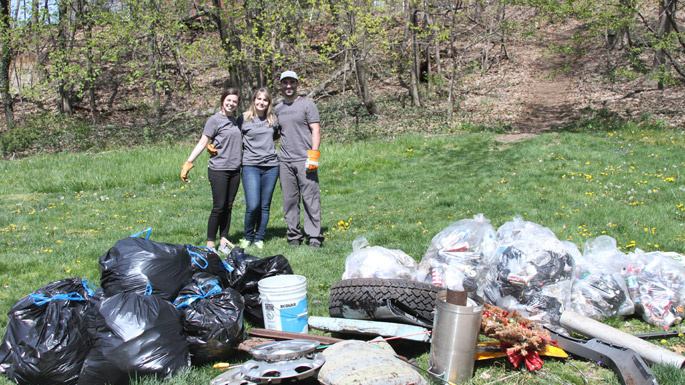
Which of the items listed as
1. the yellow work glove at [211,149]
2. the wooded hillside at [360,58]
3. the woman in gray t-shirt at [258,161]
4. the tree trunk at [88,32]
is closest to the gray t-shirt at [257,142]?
the woman in gray t-shirt at [258,161]

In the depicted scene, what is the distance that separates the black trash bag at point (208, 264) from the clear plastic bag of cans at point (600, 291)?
8.86 ft

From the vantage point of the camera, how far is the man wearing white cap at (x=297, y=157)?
596 cm

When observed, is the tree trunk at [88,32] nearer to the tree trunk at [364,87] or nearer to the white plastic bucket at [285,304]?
the tree trunk at [364,87]

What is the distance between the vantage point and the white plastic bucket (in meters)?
3.57

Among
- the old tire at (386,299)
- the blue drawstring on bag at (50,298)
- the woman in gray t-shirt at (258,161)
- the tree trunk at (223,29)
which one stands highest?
the tree trunk at (223,29)

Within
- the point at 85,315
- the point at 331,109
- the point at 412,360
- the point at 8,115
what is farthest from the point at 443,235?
the point at 8,115

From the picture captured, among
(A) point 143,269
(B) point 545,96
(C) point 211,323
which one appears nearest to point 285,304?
(C) point 211,323

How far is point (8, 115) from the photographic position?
2091cm

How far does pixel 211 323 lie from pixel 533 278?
7.47 feet

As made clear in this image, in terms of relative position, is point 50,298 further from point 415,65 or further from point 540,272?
point 415,65

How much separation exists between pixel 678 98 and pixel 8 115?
84.1 ft

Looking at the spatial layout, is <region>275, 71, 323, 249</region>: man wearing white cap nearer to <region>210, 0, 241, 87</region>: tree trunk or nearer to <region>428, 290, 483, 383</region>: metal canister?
<region>428, 290, 483, 383</region>: metal canister

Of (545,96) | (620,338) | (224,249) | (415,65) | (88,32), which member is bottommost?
(224,249)

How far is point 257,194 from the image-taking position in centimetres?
588
